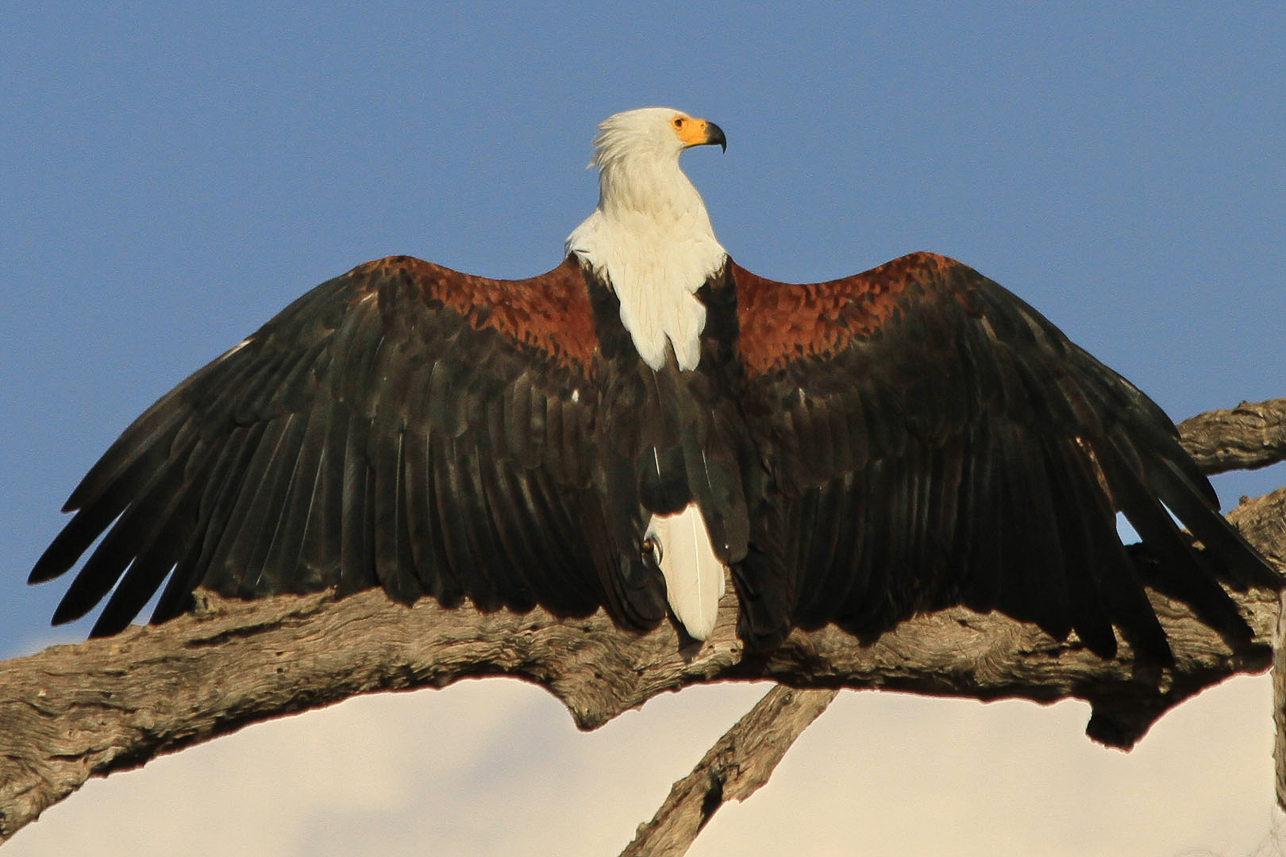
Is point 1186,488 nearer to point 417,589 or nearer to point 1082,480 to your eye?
point 1082,480

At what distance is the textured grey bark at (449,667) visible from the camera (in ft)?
18.5

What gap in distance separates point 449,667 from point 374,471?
3.18 feet

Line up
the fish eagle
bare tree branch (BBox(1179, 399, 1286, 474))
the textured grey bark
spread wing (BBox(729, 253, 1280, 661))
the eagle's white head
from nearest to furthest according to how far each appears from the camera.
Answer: the textured grey bark < the fish eagle < spread wing (BBox(729, 253, 1280, 661)) < the eagle's white head < bare tree branch (BBox(1179, 399, 1286, 474))

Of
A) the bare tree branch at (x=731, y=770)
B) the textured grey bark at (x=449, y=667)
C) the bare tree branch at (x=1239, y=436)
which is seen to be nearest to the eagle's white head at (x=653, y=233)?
the textured grey bark at (x=449, y=667)

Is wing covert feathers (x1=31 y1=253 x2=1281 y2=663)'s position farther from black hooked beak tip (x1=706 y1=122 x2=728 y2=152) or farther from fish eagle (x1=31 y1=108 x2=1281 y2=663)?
black hooked beak tip (x1=706 y1=122 x2=728 y2=152)

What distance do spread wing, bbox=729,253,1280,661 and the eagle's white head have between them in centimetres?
32

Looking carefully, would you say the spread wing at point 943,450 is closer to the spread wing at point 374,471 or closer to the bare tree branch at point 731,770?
the spread wing at point 374,471

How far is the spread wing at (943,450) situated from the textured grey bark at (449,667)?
0.26m

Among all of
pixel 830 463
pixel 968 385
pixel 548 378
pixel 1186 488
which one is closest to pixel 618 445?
pixel 548 378

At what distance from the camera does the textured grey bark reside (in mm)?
5648

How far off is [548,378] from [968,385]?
6.37 ft

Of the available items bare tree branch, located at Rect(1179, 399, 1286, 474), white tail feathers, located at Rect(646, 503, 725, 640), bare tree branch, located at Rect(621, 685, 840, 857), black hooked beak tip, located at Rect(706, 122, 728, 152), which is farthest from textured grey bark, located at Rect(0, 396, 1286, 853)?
black hooked beak tip, located at Rect(706, 122, 728, 152)

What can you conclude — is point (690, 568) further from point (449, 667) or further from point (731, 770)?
point (731, 770)

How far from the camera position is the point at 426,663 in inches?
243
